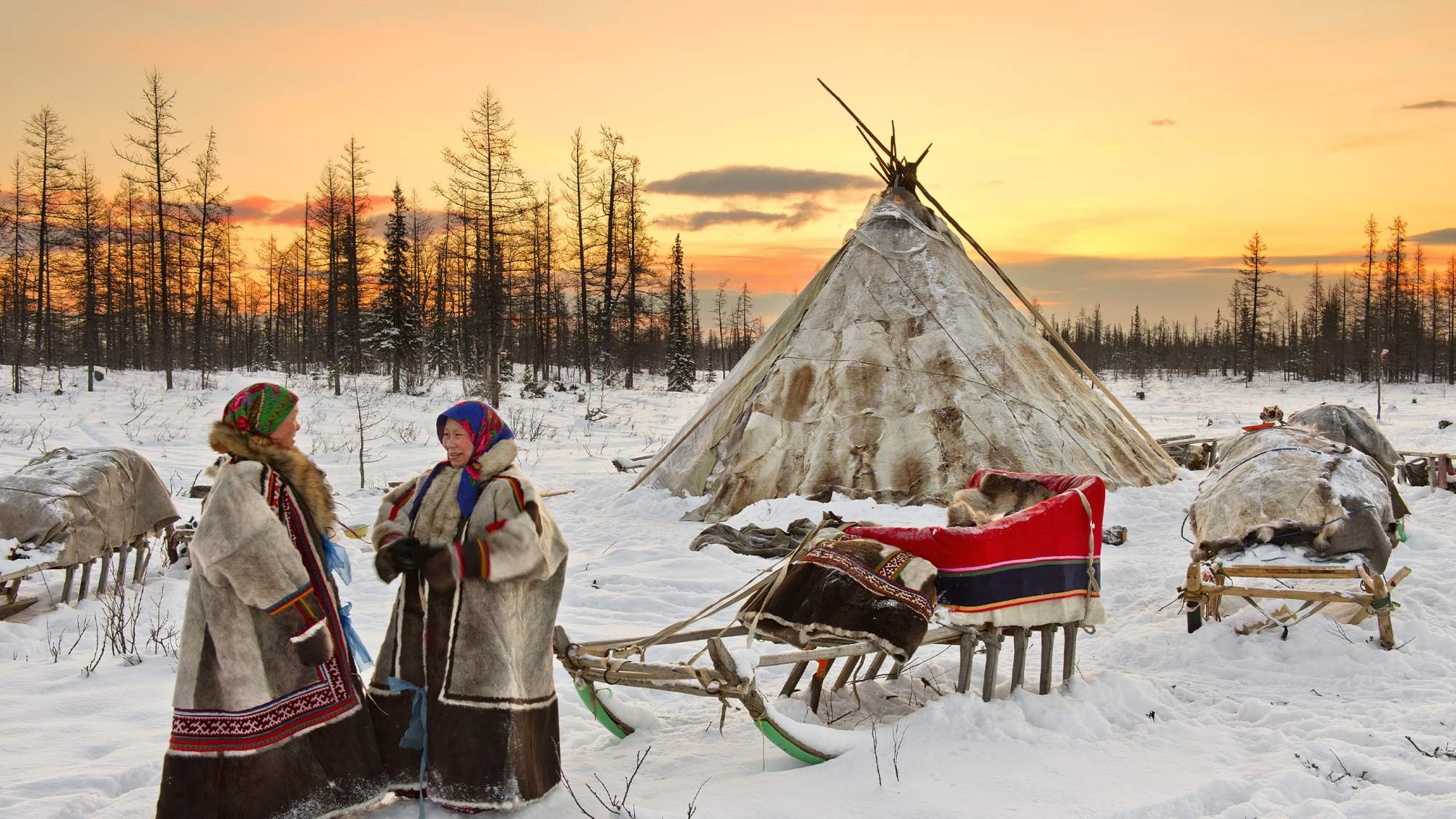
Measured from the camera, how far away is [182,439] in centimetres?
1500

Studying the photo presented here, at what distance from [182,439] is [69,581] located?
984 cm

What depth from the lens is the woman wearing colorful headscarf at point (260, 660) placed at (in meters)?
2.84

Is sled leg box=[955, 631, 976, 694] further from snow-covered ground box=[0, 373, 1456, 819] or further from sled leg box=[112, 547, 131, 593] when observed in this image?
sled leg box=[112, 547, 131, 593]

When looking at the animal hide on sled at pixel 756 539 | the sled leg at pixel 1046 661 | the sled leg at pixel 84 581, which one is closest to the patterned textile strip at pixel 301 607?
the sled leg at pixel 1046 661

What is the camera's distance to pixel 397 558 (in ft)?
9.63

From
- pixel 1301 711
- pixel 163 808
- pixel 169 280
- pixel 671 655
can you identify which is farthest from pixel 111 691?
pixel 169 280

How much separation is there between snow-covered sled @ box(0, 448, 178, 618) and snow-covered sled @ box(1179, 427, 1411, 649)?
739cm

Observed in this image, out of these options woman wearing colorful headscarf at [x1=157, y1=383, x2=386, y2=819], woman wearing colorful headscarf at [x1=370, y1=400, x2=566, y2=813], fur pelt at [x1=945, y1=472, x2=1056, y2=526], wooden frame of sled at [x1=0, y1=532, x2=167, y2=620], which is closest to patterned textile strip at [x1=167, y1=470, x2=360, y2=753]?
woman wearing colorful headscarf at [x1=157, y1=383, x2=386, y2=819]

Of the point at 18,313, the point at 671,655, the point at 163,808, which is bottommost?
the point at 671,655

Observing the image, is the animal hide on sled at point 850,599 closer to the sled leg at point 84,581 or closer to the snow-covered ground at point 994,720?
the snow-covered ground at point 994,720

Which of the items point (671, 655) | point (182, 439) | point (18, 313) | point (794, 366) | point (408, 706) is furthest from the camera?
point (18, 313)

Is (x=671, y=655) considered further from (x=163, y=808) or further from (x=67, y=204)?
(x=67, y=204)

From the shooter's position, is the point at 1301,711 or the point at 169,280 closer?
the point at 1301,711

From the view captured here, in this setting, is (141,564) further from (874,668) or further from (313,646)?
(874,668)
